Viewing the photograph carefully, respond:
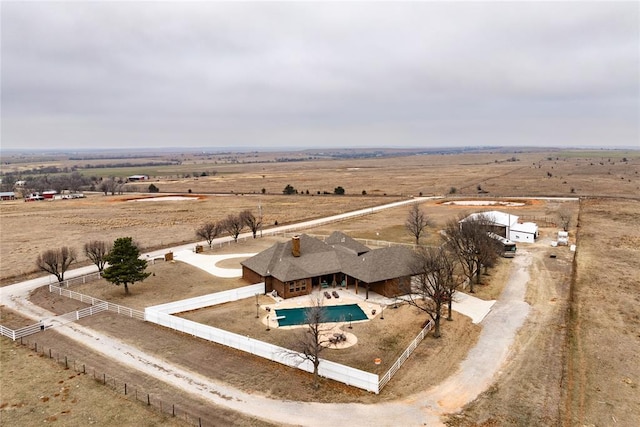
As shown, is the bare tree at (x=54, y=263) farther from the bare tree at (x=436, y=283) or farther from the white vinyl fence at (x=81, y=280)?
the bare tree at (x=436, y=283)

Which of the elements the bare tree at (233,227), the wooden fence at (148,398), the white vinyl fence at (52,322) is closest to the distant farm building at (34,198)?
the bare tree at (233,227)

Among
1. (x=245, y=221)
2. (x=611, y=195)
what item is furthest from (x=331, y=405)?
(x=611, y=195)

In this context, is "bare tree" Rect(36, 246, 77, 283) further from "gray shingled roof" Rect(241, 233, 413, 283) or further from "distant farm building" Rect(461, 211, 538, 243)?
"distant farm building" Rect(461, 211, 538, 243)

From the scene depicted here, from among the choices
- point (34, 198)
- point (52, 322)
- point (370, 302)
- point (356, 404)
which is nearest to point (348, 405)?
point (356, 404)

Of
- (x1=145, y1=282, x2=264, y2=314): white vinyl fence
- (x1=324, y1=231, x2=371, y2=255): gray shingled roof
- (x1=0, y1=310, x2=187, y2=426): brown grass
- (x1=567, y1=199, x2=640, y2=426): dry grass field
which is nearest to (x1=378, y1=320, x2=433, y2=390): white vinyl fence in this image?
(x1=567, y1=199, x2=640, y2=426): dry grass field

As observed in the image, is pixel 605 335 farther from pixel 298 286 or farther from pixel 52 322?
pixel 52 322
